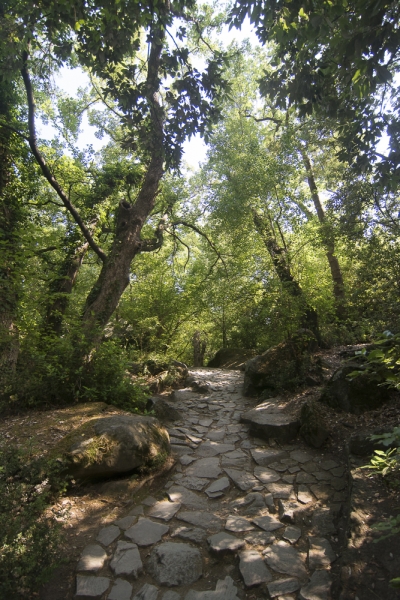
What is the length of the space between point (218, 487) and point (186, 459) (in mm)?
847

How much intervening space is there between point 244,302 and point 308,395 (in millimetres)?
3163

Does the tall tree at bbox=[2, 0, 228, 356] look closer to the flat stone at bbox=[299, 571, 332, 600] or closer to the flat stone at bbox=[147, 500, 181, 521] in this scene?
the flat stone at bbox=[147, 500, 181, 521]

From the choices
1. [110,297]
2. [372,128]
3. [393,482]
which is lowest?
[393,482]

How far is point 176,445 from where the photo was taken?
5.16m

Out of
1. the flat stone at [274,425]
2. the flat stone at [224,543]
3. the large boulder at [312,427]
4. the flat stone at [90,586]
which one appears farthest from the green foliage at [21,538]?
the large boulder at [312,427]

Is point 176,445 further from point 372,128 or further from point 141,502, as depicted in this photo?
point 372,128

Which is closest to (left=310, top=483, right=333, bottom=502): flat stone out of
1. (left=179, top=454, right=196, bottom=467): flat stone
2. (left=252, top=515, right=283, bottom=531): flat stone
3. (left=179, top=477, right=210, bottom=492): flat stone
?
(left=252, top=515, right=283, bottom=531): flat stone

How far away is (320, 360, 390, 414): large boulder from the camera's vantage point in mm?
4789

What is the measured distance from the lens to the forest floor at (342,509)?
2.24 m

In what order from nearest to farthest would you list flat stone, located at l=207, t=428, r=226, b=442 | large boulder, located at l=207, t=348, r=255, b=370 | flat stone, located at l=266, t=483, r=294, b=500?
1. flat stone, located at l=266, t=483, r=294, b=500
2. flat stone, located at l=207, t=428, r=226, b=442
3. large boulder, located at l=207, t=348, r=255, b=370

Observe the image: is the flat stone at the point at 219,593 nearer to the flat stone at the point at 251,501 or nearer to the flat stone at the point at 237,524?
the flat stone at the point at 237,524

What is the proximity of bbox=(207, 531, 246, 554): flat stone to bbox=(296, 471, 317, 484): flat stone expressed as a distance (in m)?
1.31

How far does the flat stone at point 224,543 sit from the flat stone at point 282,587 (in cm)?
46

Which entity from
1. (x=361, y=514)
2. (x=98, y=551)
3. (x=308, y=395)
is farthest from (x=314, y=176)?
(x=98, y=551)
